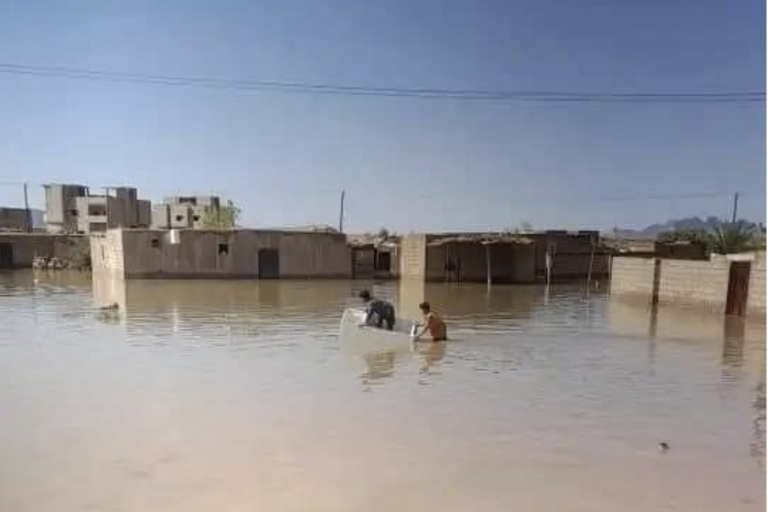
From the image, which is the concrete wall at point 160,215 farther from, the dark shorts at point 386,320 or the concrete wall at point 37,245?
the dark shorts at point 386,320

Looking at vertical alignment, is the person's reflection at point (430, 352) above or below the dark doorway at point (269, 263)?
below

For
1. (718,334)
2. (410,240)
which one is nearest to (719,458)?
(718,334)

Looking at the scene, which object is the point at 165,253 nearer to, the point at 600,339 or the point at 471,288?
the point at 471,288

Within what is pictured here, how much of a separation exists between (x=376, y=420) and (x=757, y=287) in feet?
49.1

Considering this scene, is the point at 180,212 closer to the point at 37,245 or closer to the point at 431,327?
the point at 37,245

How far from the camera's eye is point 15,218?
202ft

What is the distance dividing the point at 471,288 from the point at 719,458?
2193 cm

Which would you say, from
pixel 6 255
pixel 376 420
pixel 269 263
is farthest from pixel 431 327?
pixel 6 255

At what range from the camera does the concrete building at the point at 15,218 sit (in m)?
60.7

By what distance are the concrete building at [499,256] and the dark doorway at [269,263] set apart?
6.58 metres

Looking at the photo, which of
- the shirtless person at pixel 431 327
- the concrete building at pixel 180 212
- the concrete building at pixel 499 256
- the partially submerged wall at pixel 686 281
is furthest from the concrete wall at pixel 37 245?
the shirtless person at pixel 431 327

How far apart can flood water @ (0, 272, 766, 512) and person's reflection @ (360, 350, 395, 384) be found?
2.8 inches

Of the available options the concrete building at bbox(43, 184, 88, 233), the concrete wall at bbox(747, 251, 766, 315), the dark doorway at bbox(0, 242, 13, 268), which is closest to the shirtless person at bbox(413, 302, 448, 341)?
the concrete wall at bbox(747, 251, 766, 315)

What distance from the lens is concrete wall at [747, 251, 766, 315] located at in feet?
59.1
